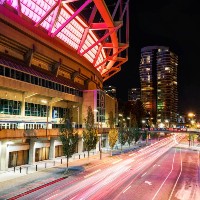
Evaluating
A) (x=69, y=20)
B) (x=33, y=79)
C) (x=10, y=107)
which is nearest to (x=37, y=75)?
Answer: (x=33, y=79)

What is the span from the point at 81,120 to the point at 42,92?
849 inches

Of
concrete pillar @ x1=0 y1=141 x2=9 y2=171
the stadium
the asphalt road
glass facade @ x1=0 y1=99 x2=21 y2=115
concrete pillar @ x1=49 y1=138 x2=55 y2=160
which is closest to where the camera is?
the asphalt road

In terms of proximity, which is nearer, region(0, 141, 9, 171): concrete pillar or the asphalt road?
the asphalt road

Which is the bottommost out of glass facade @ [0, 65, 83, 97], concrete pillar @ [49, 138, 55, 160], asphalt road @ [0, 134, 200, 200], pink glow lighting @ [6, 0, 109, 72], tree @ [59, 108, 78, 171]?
asphalt road @ [0, 134, 200, 200]

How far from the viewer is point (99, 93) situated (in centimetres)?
7712

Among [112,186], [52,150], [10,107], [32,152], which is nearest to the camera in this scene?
[112,186]

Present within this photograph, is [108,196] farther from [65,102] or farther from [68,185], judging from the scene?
[65,102]

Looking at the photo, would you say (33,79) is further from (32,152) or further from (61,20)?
(61,20)

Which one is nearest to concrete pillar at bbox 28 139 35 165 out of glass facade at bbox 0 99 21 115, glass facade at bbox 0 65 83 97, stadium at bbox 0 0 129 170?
stadium at bbox 0 0 129 170

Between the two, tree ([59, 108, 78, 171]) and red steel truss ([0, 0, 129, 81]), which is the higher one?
red steel truss ([0, 0, 129, 81])

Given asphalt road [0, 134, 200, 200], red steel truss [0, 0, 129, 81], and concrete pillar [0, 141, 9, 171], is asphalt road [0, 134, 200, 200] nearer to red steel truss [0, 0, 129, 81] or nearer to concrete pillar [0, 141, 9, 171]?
concrete pillar [0, 141, 9, 171]

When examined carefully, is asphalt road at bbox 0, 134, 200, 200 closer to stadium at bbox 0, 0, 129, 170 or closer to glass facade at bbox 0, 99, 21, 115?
stadium at bbox 0, 0, 129, 170

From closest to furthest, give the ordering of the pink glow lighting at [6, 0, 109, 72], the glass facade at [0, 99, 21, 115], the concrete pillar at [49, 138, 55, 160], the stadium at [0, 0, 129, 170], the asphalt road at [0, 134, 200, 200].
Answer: the asphalt road at [0, 134, 200, 200] < the stadium at [0, 0, 129, 170] < the glass facade at [0, 99, 21, 115] < the concrete pillar at [49, 138, 55, 160] < the pink glow lighting at [6, 0, 109, 72]

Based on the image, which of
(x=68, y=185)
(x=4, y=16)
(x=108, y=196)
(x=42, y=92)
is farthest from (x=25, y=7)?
(x=108, y=196)
